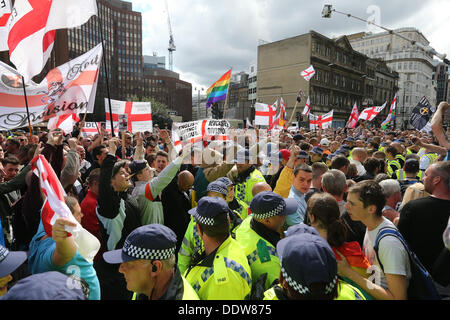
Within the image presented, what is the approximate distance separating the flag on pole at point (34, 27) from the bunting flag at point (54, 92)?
1145 millimetres

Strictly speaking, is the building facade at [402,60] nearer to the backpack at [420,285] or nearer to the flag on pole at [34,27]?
the flag on pole at [34,27]

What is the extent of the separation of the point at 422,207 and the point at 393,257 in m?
0.87

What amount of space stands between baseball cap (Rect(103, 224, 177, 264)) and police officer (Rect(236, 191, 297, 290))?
97 cm

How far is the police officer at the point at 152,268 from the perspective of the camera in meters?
1.74

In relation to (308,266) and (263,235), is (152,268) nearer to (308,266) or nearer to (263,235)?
(308,266)

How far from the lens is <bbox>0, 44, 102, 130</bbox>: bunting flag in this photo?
18.6ft

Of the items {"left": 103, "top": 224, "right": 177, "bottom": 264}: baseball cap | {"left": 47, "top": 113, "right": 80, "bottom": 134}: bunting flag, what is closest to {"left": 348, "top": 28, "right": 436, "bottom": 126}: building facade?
{"left": 47, "top": 113, "right": 80, "bottom": 134}: bunting flag

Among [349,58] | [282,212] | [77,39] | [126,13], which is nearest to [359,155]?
[282,212]

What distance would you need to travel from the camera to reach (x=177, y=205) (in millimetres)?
3936

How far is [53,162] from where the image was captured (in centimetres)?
407

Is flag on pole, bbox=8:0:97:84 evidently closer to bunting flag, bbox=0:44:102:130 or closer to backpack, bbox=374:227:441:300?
bunting flag, bbox=0:44:102:130

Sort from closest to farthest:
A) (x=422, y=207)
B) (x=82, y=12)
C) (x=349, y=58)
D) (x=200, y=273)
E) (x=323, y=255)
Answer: (x=323, y=255), (x=200, y=273), (x=422, y=207), (x=82, y=12), (x=349, y=58)

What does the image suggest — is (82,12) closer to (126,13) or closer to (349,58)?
(349,58)

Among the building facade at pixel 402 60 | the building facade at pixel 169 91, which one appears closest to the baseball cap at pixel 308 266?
the building facade at pixel 402 60
